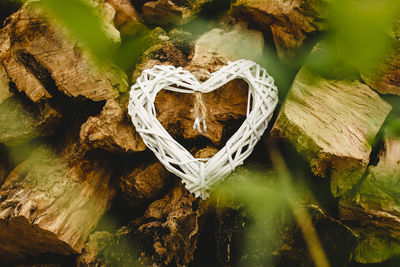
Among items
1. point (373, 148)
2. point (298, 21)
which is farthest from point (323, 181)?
point (298, 21)

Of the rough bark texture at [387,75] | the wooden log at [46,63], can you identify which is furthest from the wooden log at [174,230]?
the rough bark texture at [387,75]

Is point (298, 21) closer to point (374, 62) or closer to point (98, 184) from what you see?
point (374, 62)

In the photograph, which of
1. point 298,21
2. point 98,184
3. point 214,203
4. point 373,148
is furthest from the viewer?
point 98,184

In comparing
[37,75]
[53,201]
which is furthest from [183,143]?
[37,75]

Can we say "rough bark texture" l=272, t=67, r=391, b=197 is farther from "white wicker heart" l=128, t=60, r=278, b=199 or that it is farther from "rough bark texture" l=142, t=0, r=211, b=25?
"rough bark texture" l=142, t=0, r=211, b=25

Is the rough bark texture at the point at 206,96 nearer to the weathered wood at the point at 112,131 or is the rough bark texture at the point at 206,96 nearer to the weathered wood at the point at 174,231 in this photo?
the weathered wood at the point at 112,131

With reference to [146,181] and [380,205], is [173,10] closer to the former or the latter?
[146,181]
